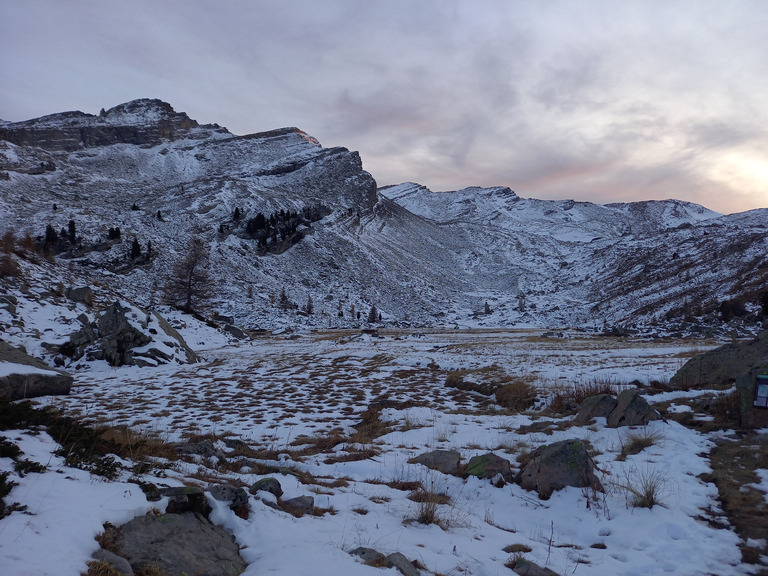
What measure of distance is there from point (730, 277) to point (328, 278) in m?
A: 57.3

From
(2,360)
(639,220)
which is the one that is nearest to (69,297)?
(2,360)

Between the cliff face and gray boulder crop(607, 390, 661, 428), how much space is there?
456ft

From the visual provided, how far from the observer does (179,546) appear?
3629mm

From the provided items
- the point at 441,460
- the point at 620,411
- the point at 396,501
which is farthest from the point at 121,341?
the point at 620,411

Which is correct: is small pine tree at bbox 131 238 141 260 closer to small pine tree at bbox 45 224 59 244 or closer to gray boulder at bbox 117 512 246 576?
small pine tree at bbox 45 224 59 244

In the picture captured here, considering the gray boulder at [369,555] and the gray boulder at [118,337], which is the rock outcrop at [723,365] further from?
the gray boulder at [118,337]

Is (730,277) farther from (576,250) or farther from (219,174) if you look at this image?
(219,174)

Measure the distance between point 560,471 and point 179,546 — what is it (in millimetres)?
5255

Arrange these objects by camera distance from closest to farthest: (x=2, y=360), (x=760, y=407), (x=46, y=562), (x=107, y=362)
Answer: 1. (x=46, y=562)
2. (x=760, y=407)
3. (x=2, y=360)
4. (x=107, y=362)

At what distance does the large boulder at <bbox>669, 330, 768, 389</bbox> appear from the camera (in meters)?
10.7

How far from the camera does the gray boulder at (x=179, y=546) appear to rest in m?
3.37

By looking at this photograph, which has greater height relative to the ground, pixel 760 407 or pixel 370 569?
pixel 760 407

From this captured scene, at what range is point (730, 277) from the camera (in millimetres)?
51188

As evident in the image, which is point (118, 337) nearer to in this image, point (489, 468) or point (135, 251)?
point (489, 468)
